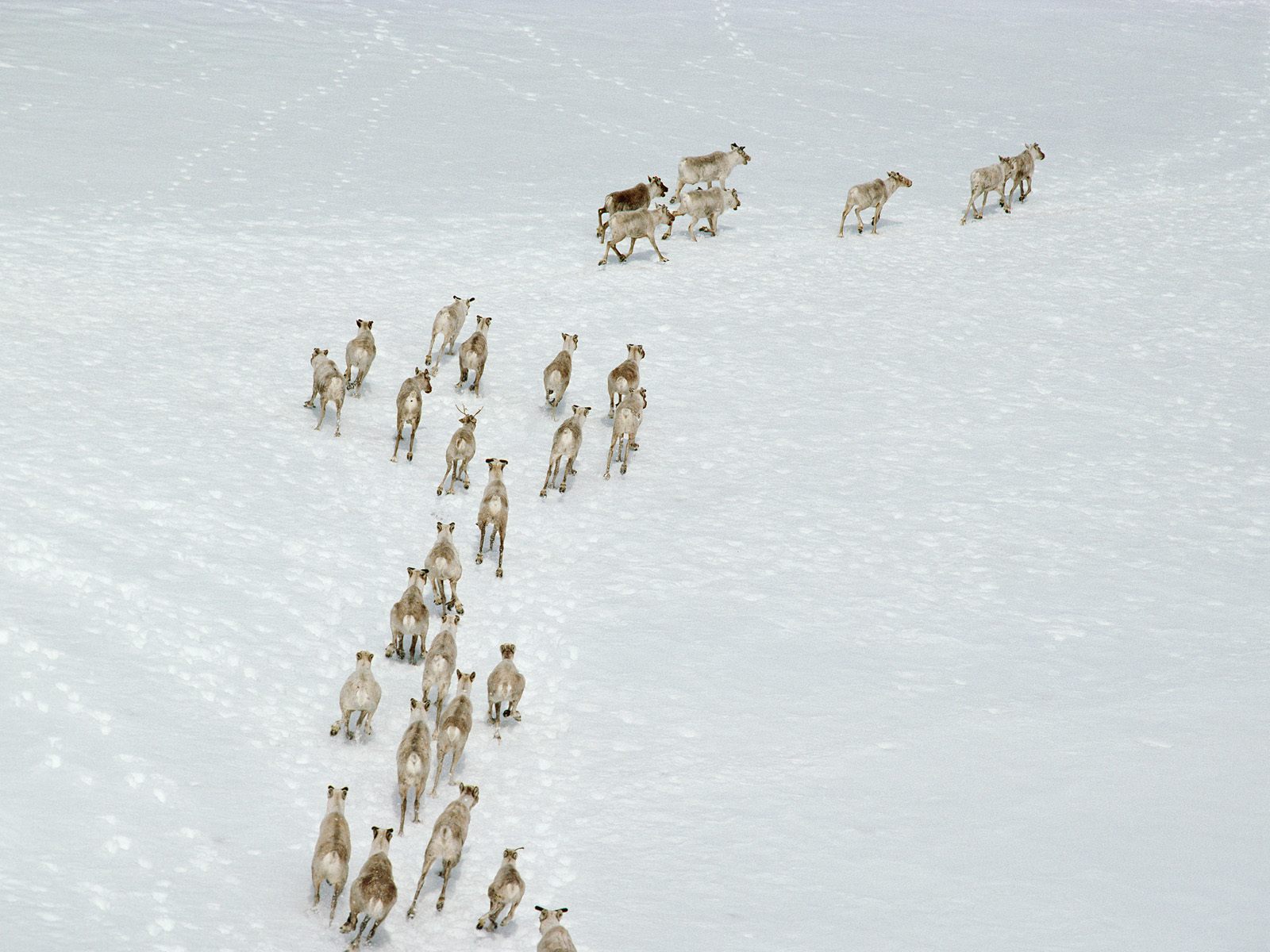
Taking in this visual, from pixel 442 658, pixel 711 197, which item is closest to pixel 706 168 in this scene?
pixel 711 197

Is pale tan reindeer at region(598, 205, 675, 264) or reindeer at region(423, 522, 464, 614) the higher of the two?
pale tan reindeer at region(598, 205, 675, 264)

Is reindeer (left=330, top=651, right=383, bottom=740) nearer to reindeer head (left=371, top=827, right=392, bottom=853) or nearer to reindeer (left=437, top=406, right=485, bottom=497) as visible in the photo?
reindeer head (left=371, top=827, right=392, bottom=853)

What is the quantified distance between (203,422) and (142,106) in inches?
528

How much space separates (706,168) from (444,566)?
13999 mm

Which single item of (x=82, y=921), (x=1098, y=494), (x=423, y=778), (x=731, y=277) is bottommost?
(x=82, y=921)

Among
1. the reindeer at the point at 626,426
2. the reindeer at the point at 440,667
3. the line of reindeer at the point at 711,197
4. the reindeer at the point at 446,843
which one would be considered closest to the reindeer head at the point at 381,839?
the reindeer at the point at 446,843

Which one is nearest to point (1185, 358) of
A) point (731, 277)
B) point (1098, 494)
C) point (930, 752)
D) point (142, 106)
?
point (1098, 494)

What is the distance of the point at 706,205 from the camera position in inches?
949

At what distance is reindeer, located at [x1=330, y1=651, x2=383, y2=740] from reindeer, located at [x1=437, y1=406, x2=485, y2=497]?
4.33 metres

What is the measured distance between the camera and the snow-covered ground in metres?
10.2

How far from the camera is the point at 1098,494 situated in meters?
16.9

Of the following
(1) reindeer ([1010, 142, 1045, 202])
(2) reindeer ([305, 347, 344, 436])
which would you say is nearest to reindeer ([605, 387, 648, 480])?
(2) reindeer ([305, 347, 344, 436])

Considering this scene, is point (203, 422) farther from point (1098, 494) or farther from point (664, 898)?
point (1098, 494)

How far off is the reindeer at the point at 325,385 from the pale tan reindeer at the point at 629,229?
6913mm
